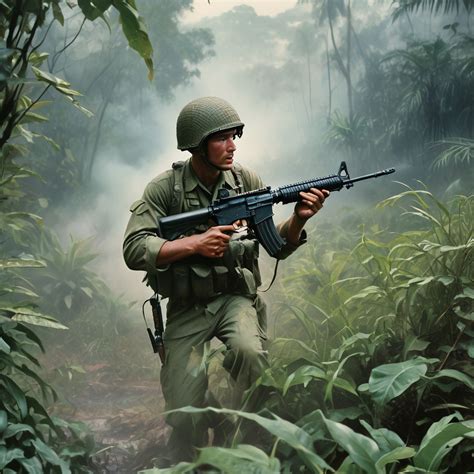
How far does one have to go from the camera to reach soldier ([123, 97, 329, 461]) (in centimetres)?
215

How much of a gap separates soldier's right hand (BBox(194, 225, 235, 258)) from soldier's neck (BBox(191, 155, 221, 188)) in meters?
Answer: 0.25

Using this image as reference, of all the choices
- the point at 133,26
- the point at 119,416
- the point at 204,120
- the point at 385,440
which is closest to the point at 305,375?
the point at 385,440

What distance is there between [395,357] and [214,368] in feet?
2.92

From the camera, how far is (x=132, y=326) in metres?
4.71

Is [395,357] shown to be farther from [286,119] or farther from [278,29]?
[278,29]

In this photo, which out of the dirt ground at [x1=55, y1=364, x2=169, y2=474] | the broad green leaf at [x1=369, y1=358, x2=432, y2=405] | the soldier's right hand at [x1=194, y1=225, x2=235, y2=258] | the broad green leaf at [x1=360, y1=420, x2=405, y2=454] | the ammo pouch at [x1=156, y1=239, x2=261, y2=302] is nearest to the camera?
the broad green leaf at [x1=360, y1=420, x2=405, y2=454]

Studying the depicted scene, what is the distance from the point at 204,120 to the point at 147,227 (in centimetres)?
40

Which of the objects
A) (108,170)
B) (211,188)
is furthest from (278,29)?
(211,188)

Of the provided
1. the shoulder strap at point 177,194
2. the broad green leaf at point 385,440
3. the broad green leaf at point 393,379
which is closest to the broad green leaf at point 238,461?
the broad green leaf at point 385,440

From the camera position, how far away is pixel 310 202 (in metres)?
2.12

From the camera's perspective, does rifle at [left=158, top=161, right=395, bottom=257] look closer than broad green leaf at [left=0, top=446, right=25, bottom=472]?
No

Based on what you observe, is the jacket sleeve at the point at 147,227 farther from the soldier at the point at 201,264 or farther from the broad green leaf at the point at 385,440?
the broad green leaf at the point at 385,440

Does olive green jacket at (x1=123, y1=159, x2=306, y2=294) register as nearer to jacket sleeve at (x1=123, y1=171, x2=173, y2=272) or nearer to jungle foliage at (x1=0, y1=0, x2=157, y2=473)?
jacket sleeve at (x1=123, y1=171, x2=173, y2=272)

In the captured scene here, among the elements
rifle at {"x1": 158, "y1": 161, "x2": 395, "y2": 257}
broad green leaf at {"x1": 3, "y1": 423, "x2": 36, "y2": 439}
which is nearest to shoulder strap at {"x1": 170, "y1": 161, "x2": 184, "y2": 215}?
rifle at {"x1": 158, "y1": 161, "x2": 395, "y2": 257}
